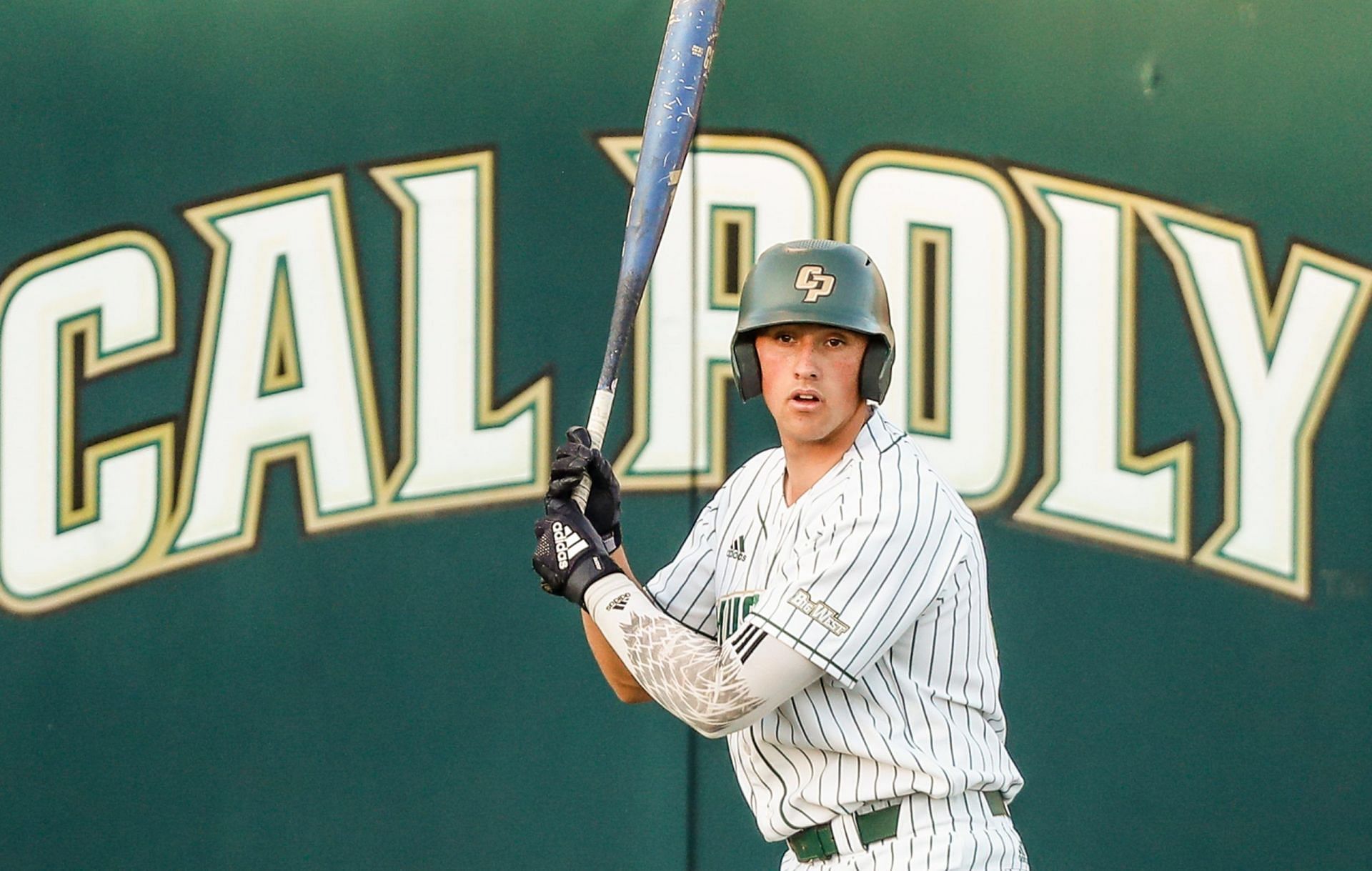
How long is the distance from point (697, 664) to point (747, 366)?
44cm

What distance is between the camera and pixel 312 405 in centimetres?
395

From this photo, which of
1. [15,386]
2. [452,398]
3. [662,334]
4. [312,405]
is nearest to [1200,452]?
[662,334]

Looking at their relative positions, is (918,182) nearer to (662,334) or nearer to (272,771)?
(662,334)

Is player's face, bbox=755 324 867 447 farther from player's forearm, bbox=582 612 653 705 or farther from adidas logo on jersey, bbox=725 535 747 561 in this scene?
player's forearm, bbox=582 612 653 705

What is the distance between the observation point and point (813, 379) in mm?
2404

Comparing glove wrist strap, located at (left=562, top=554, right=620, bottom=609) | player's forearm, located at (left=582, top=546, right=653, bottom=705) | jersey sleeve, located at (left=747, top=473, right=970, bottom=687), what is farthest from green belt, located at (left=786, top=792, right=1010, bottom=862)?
glove wrist strap, located at (left=562, top=554, right=620, bottom=609)

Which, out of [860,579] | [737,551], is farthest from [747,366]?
[860,579]

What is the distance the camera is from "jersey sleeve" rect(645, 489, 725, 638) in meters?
2.67

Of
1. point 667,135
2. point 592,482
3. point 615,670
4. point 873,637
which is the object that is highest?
point 667,135

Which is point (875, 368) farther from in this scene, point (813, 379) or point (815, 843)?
point (815, 843)

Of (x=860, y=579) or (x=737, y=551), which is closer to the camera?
(x=860, y=579)

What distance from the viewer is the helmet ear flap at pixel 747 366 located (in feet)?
8.25

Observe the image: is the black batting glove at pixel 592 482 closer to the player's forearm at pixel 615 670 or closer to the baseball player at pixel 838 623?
the baseball player at pixel 838 623

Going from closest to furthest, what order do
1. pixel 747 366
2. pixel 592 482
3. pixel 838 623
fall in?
1. pixel 838 623
2. pixel 747 366
3. pixel 592 482
